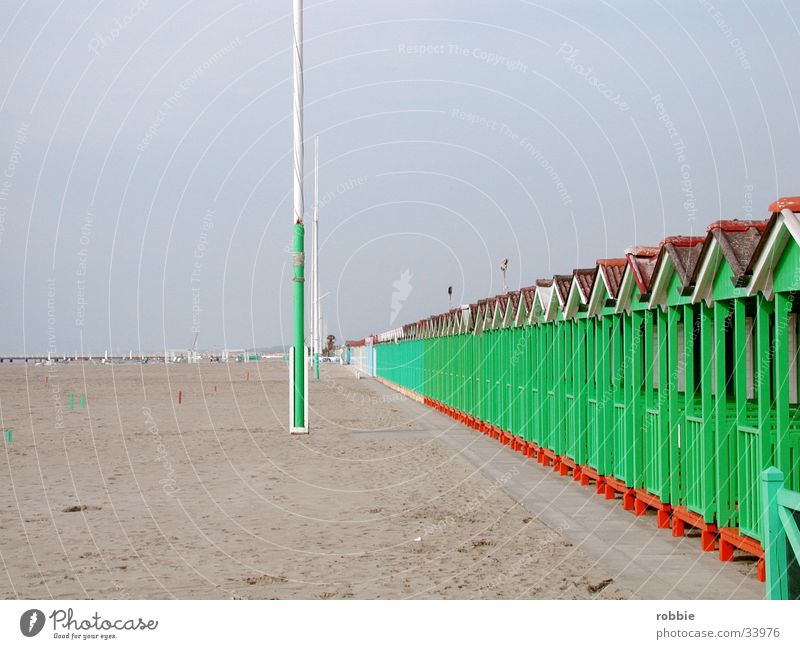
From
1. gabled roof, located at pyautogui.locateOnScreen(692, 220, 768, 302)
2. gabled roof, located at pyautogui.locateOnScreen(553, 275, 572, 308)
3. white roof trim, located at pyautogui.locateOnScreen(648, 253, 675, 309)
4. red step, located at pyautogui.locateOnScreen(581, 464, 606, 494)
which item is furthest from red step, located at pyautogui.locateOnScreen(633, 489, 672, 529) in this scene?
gabled roof, located at pyautogui.locateOnScreen(553, 275, 572, 308)

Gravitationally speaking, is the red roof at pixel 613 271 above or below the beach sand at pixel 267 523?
above

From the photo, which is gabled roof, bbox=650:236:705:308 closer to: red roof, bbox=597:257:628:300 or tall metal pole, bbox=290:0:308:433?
red roof, bbox=597:257:628:300

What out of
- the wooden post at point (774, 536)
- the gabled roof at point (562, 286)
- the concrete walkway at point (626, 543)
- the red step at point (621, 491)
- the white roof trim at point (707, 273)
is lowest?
the concrete walkway at point (626, 543)

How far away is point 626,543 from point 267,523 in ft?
12.4

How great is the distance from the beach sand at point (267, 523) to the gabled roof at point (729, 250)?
102 inches

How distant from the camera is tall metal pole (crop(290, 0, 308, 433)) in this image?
21.5 metres

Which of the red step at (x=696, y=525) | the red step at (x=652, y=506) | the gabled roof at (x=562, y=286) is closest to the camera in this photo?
the red step at (x=696, y=525)

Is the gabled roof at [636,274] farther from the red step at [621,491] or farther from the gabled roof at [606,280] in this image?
the red step at [621,491]

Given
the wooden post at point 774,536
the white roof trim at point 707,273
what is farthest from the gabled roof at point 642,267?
the wooden post at point 774,536

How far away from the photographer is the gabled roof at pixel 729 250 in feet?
26.4

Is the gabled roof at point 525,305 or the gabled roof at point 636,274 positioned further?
the gabled roof at point 525,305

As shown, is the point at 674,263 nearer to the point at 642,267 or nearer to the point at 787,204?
the point at 642,267

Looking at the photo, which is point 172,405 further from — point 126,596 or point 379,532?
point 126,596

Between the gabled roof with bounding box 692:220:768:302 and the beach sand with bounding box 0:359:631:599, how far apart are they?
2.58 metres
